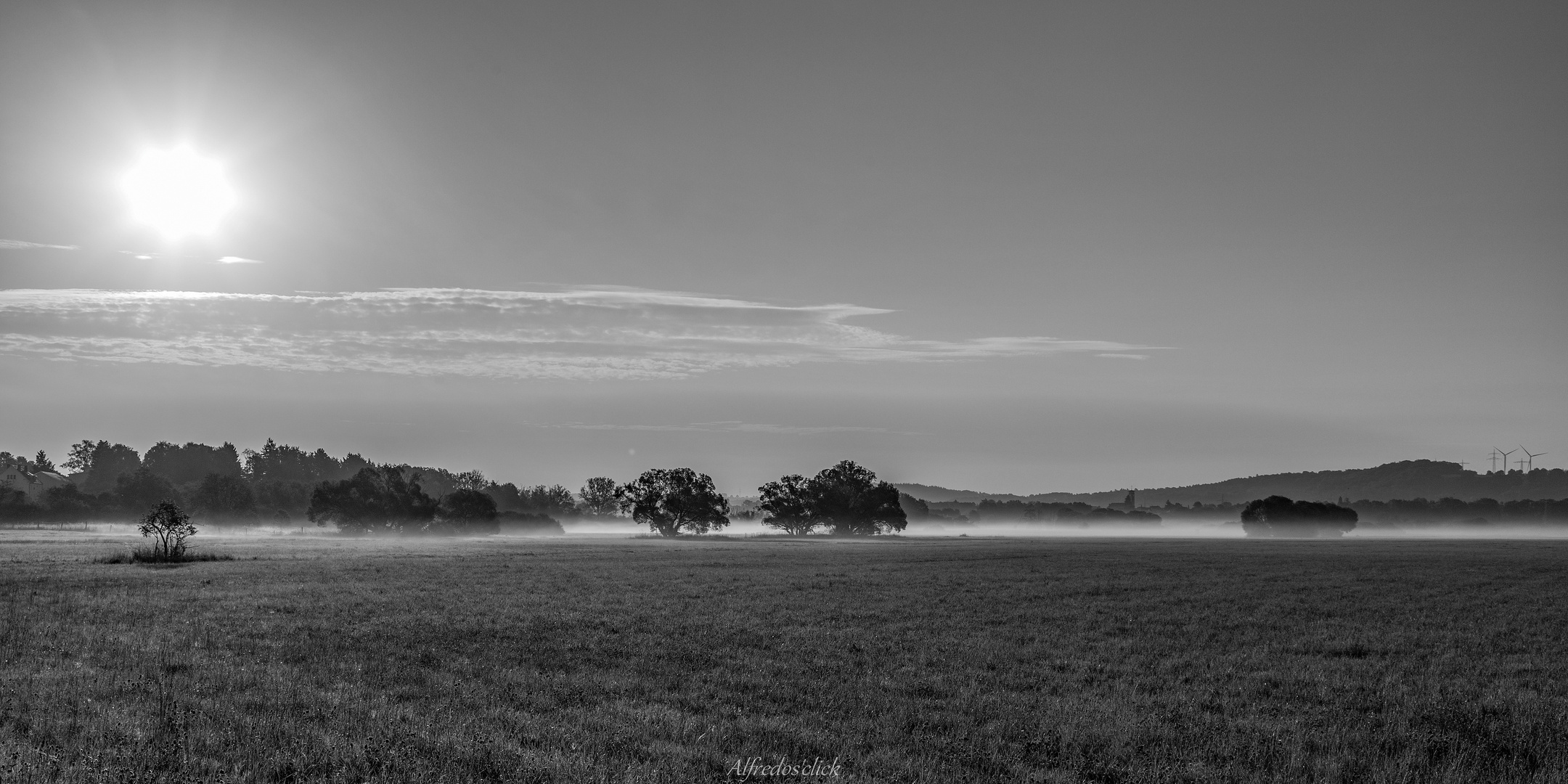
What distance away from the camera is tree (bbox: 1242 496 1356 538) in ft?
547

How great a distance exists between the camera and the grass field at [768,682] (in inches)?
456

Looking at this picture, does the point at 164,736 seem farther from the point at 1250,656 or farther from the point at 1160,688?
the point at 1250,656

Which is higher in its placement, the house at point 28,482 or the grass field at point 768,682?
the house at point 28,482

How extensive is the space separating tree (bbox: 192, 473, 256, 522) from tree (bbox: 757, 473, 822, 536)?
87247 millimetres

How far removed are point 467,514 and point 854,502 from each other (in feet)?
201

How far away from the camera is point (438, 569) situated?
46.6 meters

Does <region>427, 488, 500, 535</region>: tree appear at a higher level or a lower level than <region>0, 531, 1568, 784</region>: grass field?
lower

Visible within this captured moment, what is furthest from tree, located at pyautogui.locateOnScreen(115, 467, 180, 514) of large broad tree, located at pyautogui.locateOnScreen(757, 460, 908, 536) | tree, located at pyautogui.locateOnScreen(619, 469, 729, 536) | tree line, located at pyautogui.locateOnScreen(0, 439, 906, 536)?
large broad tree, located at pyautogui.locateOnScreen(757, 460, 908, 536)

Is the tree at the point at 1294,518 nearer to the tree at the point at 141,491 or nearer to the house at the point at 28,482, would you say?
the tree at the point at 141,491

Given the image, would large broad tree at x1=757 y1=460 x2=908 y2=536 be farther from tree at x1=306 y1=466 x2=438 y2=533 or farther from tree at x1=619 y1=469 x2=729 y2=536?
tree at x1=306 y1=466 x2=438 y2=533

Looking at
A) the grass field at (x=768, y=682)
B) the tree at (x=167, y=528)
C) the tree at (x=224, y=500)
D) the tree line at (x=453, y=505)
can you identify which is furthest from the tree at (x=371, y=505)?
the grass field at (x=768, y=682)

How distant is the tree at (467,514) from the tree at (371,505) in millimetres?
2026

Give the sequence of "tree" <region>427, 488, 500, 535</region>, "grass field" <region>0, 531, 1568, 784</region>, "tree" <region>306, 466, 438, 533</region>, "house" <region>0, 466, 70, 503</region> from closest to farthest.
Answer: "grass field" <region>0, 531, 1568, 784</region>, "tree" <region>306, 466, 438, 533</region>, "tree" <region>427, 488, 500, 535</region>, "house" <region>0, 466, 70, 503</region>

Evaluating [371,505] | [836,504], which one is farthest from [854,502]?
[371,505]
